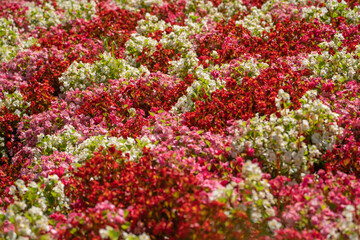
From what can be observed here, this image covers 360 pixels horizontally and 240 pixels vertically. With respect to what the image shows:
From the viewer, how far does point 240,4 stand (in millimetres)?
10359

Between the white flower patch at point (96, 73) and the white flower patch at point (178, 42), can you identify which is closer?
the white flower patch at point (96, 73)

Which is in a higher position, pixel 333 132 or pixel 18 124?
pixel 333 132

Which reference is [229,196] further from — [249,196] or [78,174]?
[78,174]

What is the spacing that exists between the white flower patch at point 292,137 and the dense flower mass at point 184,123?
2cm

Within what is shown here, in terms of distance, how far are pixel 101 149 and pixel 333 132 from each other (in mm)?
3355

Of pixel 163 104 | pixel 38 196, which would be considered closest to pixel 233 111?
pixel 163 104

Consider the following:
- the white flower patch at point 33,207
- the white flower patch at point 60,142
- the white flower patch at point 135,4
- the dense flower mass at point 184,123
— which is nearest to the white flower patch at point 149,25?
the dense flower mass at point 184,123

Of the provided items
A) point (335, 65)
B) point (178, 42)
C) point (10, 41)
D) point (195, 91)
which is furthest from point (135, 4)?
point (335, 65)

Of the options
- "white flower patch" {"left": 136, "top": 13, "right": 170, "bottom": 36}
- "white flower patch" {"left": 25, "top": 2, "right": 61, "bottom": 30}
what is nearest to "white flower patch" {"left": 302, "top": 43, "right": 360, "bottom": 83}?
"white flower patch" {"left": 136, "top": 13, "right": 170, "bottom": 36}

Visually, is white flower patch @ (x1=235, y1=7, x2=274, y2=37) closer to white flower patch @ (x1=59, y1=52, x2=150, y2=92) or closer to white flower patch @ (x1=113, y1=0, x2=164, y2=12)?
white flower patch @ (x1=59, y1=52, x2=150, y2=92)

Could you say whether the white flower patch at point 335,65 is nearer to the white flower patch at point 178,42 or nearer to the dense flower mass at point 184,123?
the dense flower mass at point 184,123

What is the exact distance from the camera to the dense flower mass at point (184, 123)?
13.7ft

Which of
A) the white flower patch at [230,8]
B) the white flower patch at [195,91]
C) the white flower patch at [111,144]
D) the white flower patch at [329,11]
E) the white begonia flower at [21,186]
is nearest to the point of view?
the white begonia flower at [21,186]

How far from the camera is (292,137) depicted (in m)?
4.94
